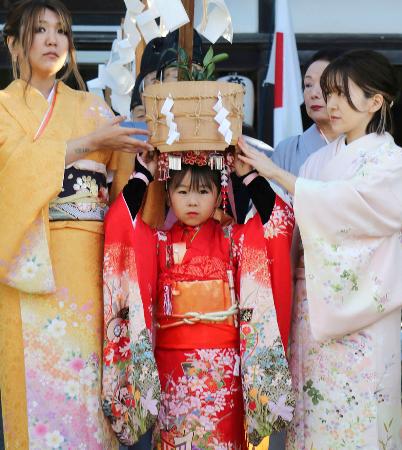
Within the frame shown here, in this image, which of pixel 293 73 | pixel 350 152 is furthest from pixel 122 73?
pixel 350 152

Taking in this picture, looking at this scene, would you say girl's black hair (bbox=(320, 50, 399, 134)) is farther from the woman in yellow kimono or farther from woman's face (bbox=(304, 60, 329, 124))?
the woman in yellow kimono

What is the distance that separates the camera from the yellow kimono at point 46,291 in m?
3.70

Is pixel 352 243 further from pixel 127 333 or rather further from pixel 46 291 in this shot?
pixel 46 291

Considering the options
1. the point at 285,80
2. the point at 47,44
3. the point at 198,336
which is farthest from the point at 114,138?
the point at 285,80

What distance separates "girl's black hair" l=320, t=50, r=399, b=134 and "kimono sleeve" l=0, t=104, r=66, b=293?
115cm

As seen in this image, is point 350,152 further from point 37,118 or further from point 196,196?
point 37,118

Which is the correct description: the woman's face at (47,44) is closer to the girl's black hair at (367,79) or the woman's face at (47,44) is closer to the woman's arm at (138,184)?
the woman's arm at (138,184)

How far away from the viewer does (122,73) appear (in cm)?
559

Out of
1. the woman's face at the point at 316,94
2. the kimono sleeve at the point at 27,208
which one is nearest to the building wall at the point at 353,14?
the woman's face at the point at 316,94

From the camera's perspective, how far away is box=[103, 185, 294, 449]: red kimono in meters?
3.80

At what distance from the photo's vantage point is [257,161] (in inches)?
151

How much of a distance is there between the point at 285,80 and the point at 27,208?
2.96 metres

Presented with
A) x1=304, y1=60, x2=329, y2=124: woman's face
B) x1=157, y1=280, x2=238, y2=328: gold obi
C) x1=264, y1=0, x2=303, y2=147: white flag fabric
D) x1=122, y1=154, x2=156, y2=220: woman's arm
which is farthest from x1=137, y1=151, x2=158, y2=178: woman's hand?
x1=264, y1=0, x2=303, y2=147: white flag fabric

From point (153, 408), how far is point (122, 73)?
8.16 feet
